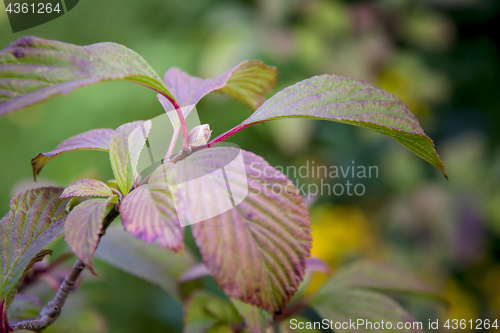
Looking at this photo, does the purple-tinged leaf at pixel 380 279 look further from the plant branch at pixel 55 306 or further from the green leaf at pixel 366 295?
the plant branch at pixel 55 306

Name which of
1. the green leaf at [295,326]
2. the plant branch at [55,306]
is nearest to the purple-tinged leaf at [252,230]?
the plant branch at [55,306]

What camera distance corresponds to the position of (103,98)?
4.58 feet

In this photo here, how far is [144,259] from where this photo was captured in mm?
577

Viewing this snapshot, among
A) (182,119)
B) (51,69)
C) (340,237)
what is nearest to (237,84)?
(182,119)

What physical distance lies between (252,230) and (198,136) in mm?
107

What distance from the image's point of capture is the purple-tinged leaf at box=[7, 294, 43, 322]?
46 centimetres

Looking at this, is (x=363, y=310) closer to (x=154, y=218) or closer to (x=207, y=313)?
(x=207, y=313)

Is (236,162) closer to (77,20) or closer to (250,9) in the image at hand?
(250,9)

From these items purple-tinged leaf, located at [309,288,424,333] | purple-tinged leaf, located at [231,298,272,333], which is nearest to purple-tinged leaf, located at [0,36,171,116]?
purple-tinged leaf, located at [231,298,272,333]

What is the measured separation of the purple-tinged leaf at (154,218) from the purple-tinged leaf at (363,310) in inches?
10.4

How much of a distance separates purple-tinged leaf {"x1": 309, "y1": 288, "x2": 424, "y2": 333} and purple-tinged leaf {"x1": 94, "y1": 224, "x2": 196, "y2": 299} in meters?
0.18

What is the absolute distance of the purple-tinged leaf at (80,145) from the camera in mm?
382

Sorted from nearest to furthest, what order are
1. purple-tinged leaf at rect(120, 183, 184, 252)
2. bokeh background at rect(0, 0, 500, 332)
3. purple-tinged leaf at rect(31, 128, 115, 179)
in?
purple-tinged leaf at rect(120, 183, 184, 252), purple-tinged leaf at rect(31, 128, 115, 179), bokeh background at rect(0, 0, 500, 332)

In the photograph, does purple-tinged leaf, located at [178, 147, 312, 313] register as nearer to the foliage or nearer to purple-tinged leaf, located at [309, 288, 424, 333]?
the foliage
